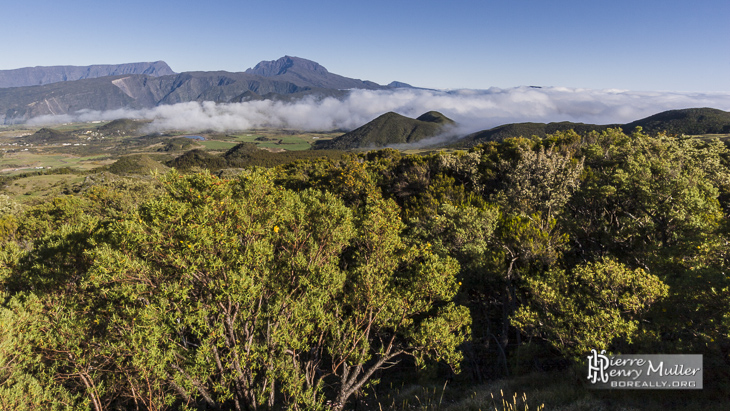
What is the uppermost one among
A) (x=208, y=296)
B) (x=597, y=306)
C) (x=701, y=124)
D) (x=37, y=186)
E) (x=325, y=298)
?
(x=701, y=124)

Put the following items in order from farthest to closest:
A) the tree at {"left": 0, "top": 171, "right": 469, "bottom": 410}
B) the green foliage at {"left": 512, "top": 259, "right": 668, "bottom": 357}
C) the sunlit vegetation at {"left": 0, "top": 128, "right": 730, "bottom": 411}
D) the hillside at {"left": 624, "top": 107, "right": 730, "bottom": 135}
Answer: the hillside at {"left": 624, "top": 107, "right": 730, "bottom": 135}
the green foliage at {"left": 512, "top": 259, "right": 668, "bottom": 357}
the sunlit vegetation at {"left": 0, "top": 128, "right": 730, "bottom": 411}
the tree at {"left": 0, "top": 171, "right": 469, "bottom": 410}

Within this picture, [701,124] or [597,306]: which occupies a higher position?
[701,124]

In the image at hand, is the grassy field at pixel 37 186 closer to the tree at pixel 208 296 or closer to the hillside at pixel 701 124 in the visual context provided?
the tree at pixel 208 296

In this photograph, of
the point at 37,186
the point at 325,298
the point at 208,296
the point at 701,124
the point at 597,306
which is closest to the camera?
the point at 208,296

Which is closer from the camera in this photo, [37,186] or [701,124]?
[37,186]

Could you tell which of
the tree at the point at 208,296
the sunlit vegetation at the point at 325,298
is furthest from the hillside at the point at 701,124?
the tree at the point at 208,296

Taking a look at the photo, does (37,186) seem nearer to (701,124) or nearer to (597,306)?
(597,306)

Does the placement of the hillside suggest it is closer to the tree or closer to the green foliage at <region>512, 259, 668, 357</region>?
the green foliage at <region>512, 259, 668, 357</region>

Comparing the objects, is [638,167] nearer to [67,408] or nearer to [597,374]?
[597,374]

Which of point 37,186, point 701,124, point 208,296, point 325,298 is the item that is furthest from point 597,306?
point 701,124

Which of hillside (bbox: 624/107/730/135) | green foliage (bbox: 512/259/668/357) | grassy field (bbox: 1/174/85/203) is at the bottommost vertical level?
grassy field (bbox: 1/174/85/203)

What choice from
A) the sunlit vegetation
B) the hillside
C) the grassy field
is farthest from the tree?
the hillside

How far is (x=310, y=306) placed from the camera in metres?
15.8

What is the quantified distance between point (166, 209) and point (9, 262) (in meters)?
13.6
